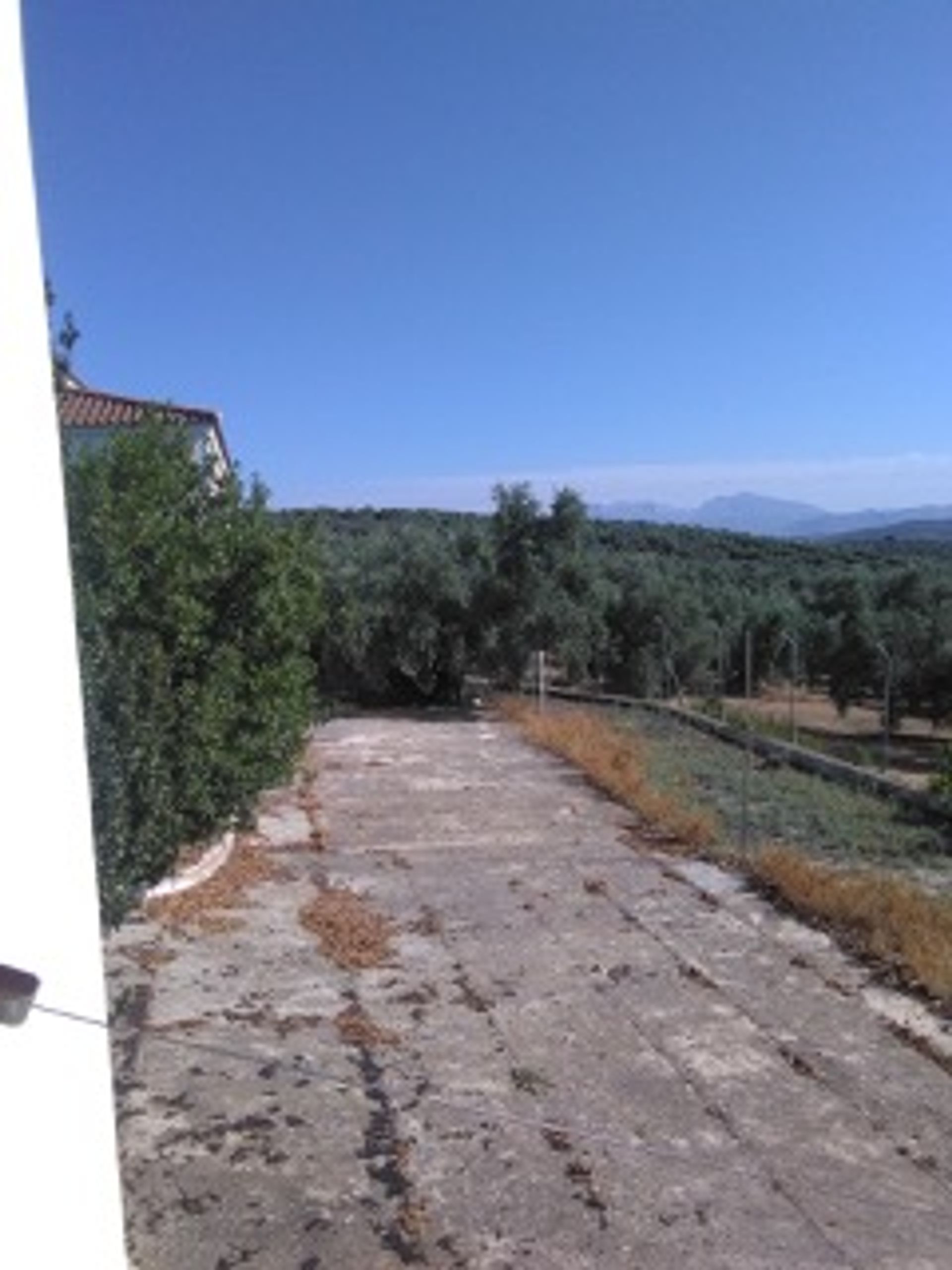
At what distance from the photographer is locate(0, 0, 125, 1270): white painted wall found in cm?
209

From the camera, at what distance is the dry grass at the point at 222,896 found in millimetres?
9398

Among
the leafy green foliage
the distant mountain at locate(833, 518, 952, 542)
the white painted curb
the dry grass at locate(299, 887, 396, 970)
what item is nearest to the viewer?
the dry grass at locate(299, 887, 396, 970)

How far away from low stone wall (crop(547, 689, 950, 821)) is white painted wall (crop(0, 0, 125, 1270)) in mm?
11800

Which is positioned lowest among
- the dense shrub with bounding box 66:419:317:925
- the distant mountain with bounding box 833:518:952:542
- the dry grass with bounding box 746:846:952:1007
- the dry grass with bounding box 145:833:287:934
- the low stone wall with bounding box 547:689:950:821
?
the low stone wall with bounding box 547:689:950:821

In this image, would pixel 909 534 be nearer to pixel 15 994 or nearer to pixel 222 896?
pixel 222 896

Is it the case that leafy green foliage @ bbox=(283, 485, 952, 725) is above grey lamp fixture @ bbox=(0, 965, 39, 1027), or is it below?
below

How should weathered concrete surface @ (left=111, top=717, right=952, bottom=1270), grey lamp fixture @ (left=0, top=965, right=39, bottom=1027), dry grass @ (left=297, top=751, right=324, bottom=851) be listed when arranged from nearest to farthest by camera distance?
grey lamp fixture @ (left=0, top=965, right=39, bottom=1027), weathered concrete surface @ (left=111, top=717, right=952, bottom=1270), dry grass @ (left=297, top=751, right=324, bottom=851)

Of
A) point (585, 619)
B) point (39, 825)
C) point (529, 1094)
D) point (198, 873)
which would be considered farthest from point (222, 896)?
point (585, 619)

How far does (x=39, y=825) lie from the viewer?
7.13ft

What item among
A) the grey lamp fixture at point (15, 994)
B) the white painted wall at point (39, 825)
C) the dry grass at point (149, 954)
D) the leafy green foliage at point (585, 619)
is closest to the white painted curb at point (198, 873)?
the dry grass at point (149, 954)

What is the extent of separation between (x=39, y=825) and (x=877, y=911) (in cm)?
824

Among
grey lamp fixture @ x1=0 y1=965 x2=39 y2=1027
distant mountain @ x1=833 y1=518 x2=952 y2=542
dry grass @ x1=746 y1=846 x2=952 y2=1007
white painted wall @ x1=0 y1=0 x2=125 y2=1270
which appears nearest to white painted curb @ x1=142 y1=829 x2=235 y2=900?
dry grass @ x1=746 y1=846 x2=952 y2=1007

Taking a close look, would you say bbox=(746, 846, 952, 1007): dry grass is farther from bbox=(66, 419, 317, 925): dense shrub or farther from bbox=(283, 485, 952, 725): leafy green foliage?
bbox=(283, 485, 952, 725): leafy green foliage

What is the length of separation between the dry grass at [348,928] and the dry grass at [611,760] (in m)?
3.68
